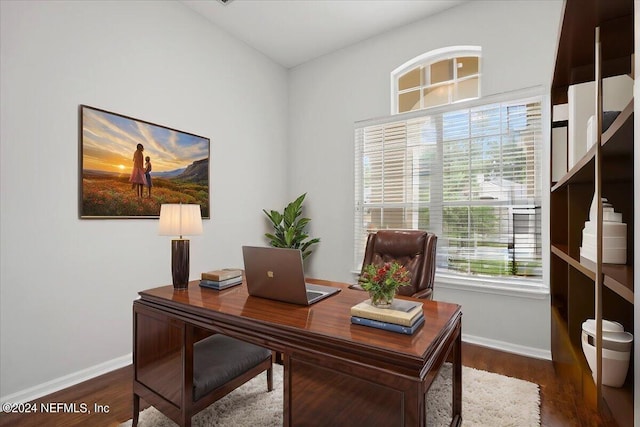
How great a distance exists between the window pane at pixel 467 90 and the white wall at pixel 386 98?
15cm

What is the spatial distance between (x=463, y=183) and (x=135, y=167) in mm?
3021

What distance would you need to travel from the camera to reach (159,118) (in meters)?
2.93

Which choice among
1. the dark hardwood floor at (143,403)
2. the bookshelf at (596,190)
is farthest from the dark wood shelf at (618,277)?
the dark hardwood floor at (143,403)

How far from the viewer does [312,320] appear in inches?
52.2

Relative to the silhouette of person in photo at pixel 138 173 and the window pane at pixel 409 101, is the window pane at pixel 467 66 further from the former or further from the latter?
the silhouette of person in photo at pixel 138 173

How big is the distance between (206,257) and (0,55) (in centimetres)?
212

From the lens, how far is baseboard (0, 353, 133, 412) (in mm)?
2097

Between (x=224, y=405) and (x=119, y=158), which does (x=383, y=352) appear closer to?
(x=224, y=405)

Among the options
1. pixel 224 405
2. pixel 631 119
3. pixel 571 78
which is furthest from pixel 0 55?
pixel 571 78

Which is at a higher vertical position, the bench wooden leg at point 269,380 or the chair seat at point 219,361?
the chair seat at point 219,361

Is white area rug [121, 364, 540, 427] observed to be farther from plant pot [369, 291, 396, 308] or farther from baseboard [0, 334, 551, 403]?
plant pot [369, 291, 396, 308]

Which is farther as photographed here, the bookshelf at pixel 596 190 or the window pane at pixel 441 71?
the window pane at pixel 441 71

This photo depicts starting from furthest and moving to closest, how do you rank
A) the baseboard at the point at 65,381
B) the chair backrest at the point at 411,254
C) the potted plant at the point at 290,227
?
1. the potted plant at the point at 290,227
2. the chair backrest at the point at 411,254
3. the baseboard at the point at 65,381

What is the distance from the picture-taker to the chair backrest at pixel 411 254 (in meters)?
2.42
